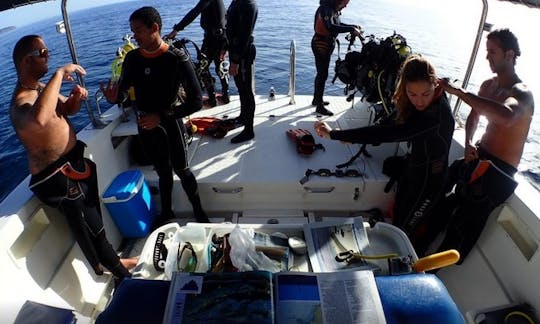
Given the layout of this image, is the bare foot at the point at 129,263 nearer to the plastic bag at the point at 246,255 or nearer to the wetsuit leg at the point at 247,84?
the plastic bag at the point at 246,255

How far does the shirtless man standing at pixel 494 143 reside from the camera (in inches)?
71.3

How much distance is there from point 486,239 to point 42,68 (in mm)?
2874

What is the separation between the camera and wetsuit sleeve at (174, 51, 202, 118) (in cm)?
230

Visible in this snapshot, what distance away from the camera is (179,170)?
2570 mm

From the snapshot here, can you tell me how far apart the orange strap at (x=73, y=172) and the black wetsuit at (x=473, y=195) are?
2382 mm

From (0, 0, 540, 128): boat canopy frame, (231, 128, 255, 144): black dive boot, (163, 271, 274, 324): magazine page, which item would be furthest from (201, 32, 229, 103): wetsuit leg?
(163, 271, 274, 324): magazine page

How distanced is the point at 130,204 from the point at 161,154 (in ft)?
1.51

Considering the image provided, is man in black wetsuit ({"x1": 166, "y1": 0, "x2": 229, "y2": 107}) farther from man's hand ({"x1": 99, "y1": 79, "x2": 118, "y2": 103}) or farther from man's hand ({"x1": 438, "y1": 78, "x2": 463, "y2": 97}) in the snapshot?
man's hand ({"x1": 438, "y1": 78, "x2": 463, "y2": 97})

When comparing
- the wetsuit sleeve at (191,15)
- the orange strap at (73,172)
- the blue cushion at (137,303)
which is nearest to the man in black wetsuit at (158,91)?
the orange strap at (73,172)

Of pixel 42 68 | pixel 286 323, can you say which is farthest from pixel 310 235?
pixel 42 68

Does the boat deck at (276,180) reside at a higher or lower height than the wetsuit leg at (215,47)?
lower

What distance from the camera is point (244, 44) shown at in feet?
10.4

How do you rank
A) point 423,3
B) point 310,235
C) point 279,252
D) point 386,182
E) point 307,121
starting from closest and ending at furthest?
point 279,252
point 310,235
point 386,182
point 307,121
point 423,3

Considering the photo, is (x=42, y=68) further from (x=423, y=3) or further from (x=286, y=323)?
(x=423, y=3)
